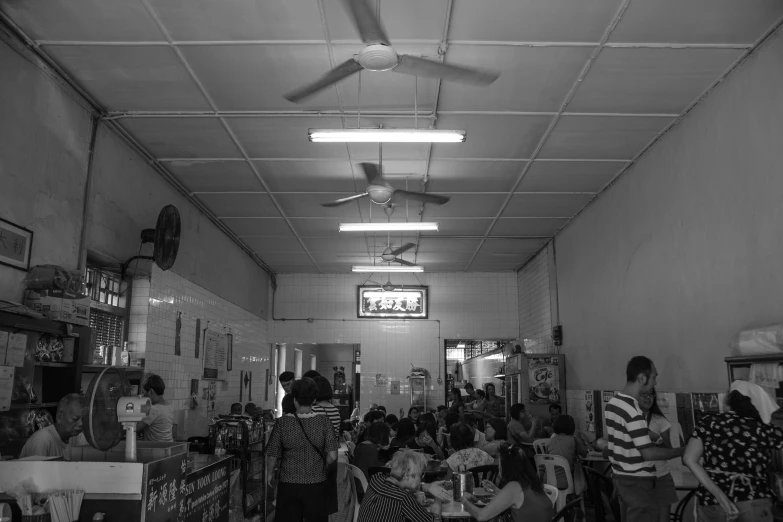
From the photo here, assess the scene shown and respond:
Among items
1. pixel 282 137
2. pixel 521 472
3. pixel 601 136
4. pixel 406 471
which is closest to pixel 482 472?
pixel 521 472

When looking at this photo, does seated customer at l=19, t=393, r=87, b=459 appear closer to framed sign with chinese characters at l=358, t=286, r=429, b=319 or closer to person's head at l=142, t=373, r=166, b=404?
person's head at l=142, t=373, r=166, b=404

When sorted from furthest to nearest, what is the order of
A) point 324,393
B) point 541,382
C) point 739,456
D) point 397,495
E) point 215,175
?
point 541,382
point 215,175
point 324,393
point 739,456
point 397,495

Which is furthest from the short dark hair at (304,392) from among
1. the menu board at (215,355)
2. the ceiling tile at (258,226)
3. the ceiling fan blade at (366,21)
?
the ceiling tile at (258,226)

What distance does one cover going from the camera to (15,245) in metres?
5.18

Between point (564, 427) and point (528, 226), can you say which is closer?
point (564, 427)

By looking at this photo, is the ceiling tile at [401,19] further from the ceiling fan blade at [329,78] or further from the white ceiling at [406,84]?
the ceiling fan blade at [329,78]

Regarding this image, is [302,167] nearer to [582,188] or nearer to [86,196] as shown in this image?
[86,196]

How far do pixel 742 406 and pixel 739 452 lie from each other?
0.28 meters

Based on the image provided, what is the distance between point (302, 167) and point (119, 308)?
271cm

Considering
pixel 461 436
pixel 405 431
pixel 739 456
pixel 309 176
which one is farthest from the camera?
pixel 309 176

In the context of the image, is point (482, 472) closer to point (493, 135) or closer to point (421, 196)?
point (421, 196)

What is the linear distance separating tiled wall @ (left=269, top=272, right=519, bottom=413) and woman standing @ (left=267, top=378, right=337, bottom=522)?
9540mm

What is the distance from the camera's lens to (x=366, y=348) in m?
14.9

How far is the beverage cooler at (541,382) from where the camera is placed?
35.5 feet
